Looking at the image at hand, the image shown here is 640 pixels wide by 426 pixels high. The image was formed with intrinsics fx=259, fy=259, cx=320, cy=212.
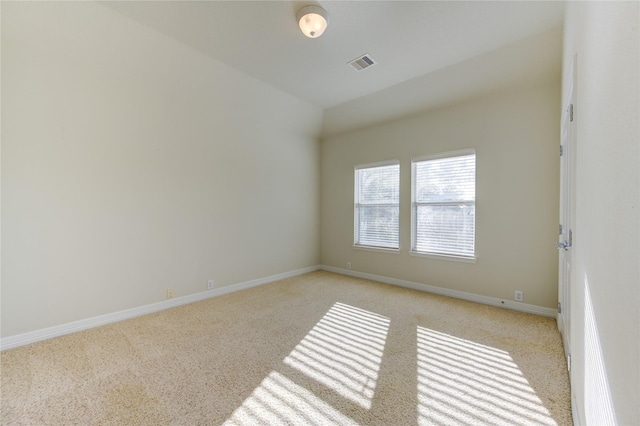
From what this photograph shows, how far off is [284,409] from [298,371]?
0.39m

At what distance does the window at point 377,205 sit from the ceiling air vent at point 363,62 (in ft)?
5.38

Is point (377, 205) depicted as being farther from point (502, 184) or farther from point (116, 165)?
point (116, 165)

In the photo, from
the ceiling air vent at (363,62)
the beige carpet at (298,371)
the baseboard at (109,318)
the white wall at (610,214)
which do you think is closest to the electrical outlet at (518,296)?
the beige carpet at (298,371)

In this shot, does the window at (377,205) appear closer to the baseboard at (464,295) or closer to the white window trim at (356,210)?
the white window trim at (356,210)

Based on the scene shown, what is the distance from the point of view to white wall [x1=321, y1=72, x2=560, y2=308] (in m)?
3.03

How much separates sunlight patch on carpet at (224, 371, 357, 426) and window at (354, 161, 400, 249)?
3.07 metres

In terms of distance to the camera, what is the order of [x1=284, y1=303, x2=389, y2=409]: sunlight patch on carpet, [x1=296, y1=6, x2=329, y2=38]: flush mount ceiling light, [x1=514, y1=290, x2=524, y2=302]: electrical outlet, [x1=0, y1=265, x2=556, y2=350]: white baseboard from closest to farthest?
1. [x1=284, y1=303, x2=389, y2=409]: sunlight patch on carpet
2. [x1=296, y1=6, x2=329, y2=38]: flush mount ceiling light
3. [x1=0, y1=265, x2=556, y2=350]: white baseboard
4. [x1=514, y1=290, x2=524, y2=302]: electrical outlet

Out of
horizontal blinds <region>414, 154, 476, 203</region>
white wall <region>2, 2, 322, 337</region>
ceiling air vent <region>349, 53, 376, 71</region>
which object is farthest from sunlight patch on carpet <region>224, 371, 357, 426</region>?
ceiling air vent <region>349, 53, 376, 71</region>

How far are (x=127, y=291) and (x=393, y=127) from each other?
4.39 meters

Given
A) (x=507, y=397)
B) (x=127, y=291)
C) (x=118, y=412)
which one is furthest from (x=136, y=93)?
(x=507, y=397)

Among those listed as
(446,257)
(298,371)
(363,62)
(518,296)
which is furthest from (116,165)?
(518,296)

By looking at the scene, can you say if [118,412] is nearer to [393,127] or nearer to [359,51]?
[359,51]

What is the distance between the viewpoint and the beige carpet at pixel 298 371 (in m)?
1.59

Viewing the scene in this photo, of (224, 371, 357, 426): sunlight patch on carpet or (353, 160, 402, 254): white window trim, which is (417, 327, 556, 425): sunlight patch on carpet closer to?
(224, 371, 357, 426): sunlight patch on carpet
